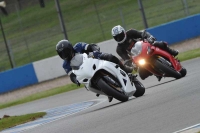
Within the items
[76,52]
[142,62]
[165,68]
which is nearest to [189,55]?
[142,62]

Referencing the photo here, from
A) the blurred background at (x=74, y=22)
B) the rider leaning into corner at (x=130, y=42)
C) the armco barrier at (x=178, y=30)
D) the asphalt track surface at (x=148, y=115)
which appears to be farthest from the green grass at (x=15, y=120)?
the armco barrier at (x=178, y=30)

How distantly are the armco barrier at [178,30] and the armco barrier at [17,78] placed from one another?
5141mm

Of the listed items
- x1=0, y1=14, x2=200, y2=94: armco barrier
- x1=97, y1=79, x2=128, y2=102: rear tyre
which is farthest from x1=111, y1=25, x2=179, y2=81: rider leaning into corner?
x1=0, y1=14, x2=200, y2=94: armco barrier

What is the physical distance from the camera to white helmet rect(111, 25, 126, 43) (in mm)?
14523

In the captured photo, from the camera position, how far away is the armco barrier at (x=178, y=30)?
26.9 m

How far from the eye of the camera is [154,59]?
47.1 ft

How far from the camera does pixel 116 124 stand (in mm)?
10055

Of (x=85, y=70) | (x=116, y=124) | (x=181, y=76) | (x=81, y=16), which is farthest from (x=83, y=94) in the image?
(x=81, y=16)

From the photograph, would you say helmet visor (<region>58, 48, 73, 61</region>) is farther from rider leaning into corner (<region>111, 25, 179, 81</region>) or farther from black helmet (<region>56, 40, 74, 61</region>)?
rider leaning into corner (<region>111, 25, 179, 81</region>)

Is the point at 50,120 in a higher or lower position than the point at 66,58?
lower

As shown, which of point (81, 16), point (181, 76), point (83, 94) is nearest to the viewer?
point (181, 76)

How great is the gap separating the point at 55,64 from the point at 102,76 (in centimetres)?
1476

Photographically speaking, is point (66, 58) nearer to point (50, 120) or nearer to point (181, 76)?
point (50, 120)

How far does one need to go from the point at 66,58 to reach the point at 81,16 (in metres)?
19.7
